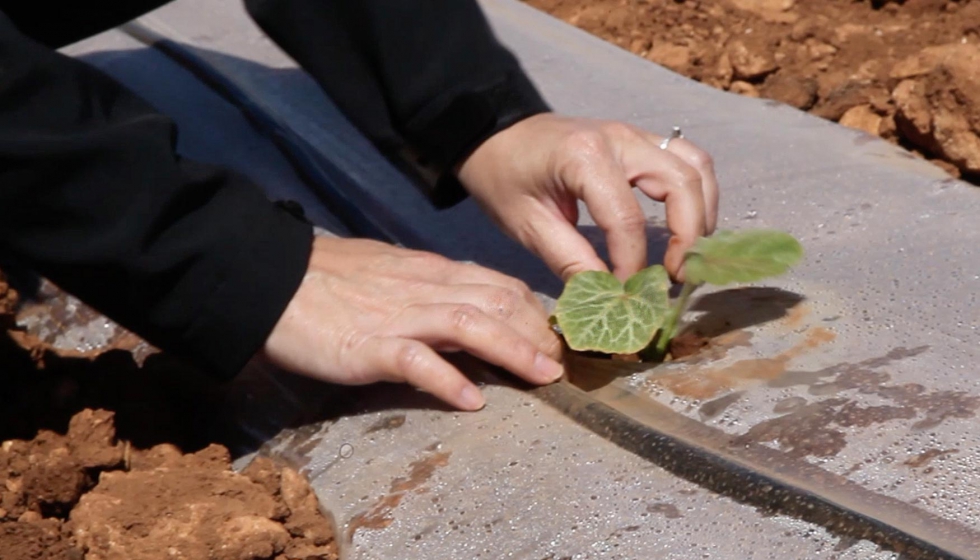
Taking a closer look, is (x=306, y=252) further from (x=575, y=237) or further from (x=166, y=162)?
(x=575, y=237)

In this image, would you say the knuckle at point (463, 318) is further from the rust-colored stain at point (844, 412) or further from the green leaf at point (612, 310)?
the rust-colored stain at point (844, 412)

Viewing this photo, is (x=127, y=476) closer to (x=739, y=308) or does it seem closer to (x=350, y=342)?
(x=350, y=342)

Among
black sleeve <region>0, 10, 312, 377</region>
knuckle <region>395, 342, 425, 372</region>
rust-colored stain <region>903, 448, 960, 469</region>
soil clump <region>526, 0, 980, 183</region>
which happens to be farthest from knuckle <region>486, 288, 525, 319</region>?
soil clump <region>526, 0, 980, 183</region>

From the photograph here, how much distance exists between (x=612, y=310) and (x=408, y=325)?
8.8 inches

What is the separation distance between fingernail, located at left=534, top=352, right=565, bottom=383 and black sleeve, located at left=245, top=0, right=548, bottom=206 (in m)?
0.36

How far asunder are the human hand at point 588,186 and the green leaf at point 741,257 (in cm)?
6

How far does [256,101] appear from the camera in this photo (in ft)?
6.27

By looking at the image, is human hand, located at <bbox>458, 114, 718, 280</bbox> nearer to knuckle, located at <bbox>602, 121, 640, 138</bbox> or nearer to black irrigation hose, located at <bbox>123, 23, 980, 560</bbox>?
knuckle, located at <bbox>602, 121, 640, 138</bbox>

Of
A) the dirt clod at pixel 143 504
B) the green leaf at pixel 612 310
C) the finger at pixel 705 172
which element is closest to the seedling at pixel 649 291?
the green leaf at pixel 612 310

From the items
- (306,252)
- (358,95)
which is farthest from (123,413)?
(358,95)

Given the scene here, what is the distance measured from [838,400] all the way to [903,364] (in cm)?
11

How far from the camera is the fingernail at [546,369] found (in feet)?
4.09

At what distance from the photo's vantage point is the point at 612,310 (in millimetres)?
1251

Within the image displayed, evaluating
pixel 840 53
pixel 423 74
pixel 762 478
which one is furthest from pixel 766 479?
pixel 840 53
